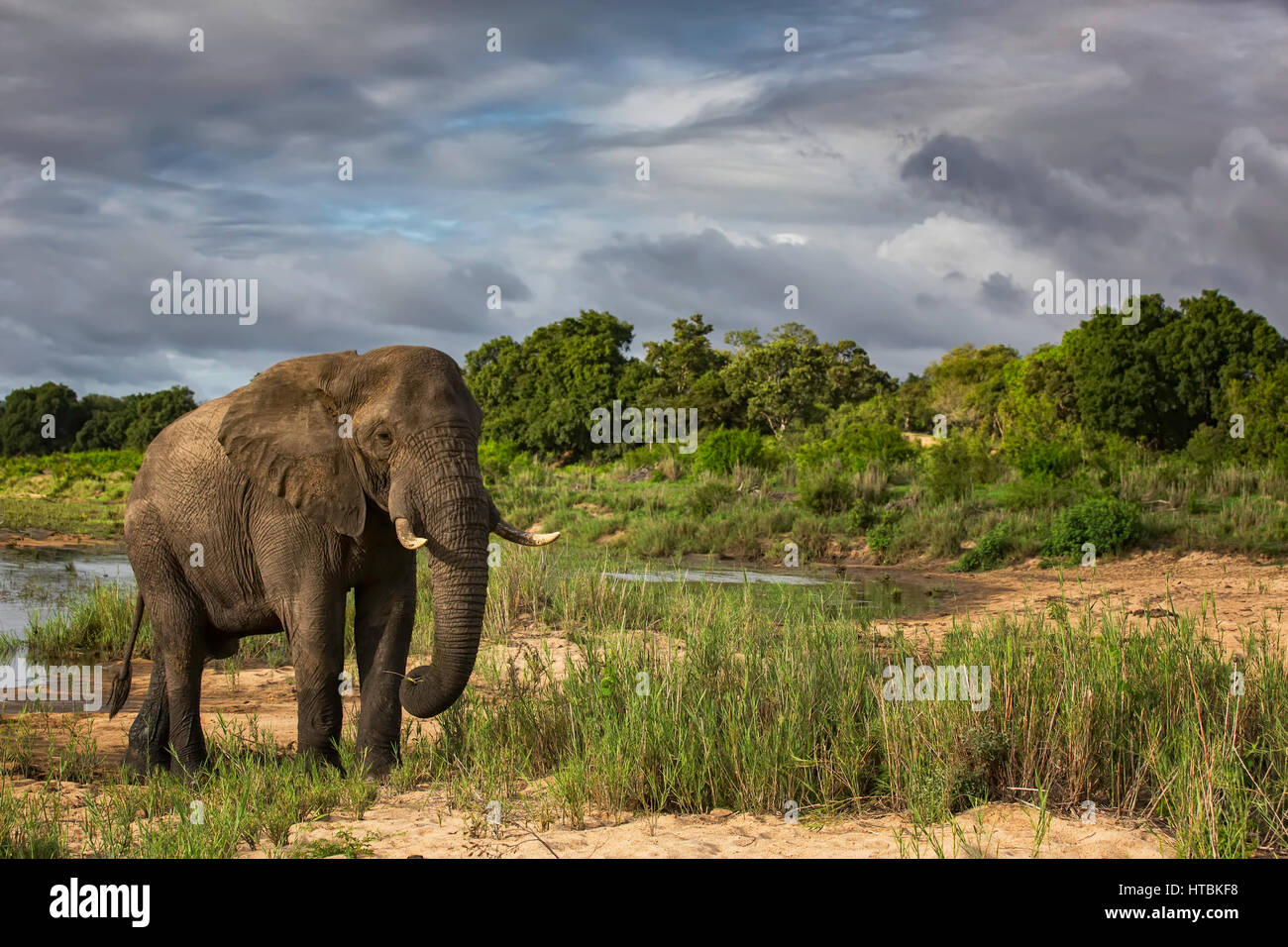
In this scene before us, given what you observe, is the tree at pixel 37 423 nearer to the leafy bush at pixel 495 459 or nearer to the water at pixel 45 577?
the leafy bush at pixel 495 459

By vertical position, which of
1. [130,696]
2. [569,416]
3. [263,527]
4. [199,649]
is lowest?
[130,696]

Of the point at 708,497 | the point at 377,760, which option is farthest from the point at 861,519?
the point at 377,760

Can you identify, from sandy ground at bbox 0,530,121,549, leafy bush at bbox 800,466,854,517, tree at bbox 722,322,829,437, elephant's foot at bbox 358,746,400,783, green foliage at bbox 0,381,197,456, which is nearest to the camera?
elephant's foot at bbox 358,746,400,783

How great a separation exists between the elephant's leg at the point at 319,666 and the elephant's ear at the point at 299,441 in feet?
1.65

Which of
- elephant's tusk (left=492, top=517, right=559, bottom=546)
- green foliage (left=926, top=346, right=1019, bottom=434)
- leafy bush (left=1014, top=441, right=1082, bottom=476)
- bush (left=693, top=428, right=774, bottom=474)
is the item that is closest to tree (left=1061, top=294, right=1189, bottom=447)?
green foliage (left=926, top=346, right=1019, bottom=434)

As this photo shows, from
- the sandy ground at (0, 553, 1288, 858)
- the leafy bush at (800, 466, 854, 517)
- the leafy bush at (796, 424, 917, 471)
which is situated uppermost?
the leafy bush at (796, 424, 917, 471)

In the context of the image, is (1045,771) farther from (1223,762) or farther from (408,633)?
(408,633)

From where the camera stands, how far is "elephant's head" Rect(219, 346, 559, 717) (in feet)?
20.9

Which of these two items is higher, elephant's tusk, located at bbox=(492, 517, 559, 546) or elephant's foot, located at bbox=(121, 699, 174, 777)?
elephant's tusk, located at bbox=(492, 517, 559, 546)

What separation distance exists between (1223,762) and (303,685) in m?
4.95

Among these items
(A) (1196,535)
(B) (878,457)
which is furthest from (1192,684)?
(B) (878,457)

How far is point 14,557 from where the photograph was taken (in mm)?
21953

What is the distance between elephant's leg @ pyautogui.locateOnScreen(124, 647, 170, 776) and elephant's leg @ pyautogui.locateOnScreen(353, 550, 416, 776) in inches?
64.9

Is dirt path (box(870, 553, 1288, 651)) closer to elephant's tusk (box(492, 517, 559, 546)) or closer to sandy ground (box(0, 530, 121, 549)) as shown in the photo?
elephant's tusk (box(492, 517, 559, 546))
